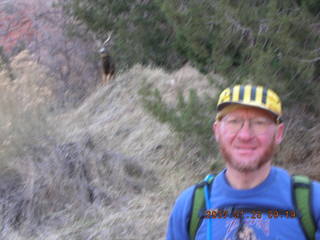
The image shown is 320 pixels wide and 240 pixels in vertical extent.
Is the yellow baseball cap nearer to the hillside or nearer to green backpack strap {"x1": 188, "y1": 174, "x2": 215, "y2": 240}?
green backpack strap {"x1": 188, "y1": 174, "x2": 215, "y2": 240}

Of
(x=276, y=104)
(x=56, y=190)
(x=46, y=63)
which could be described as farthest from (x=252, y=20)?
(x=46, y=63)

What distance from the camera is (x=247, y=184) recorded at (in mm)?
1990

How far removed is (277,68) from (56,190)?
2700 mm

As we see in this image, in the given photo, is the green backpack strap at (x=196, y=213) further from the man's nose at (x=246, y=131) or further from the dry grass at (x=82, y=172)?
the dry grass at (x=82, y=172)

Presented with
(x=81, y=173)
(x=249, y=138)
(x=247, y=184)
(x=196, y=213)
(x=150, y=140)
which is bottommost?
(x=81, y=173)

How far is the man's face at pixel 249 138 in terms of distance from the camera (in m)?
1.98

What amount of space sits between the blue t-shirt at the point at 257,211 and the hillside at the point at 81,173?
9.29 feet

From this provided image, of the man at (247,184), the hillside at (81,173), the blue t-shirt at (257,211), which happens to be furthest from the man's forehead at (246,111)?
the hillside at (81,173)

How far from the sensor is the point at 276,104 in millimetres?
2008

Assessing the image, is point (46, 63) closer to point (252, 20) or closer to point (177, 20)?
point (177, 20)

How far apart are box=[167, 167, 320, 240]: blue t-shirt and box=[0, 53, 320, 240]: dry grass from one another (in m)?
2.86

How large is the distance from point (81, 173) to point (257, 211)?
422 cm

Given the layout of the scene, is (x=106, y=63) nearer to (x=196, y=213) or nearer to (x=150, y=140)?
(x=150, y=140)

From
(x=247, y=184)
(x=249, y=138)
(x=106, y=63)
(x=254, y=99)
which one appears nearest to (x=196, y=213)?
(x=247, y=184)
